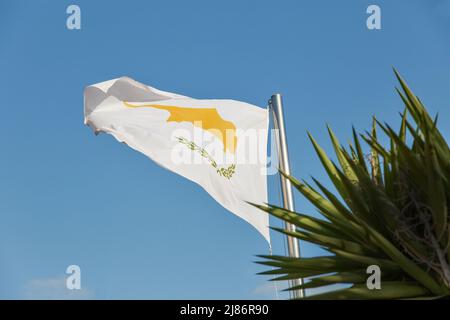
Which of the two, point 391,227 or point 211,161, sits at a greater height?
point 211,161

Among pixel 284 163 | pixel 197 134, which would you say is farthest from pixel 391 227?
pixel 197 134

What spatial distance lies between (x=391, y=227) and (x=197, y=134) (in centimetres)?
472

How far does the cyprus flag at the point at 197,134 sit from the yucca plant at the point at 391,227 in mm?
2845

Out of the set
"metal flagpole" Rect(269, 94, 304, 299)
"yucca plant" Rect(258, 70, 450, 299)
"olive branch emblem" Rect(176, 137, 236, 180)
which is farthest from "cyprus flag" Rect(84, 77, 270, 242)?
"yucca plant" Rect(258, 70, 450, 299)

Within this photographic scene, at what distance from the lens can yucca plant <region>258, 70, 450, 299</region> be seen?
3.41 m

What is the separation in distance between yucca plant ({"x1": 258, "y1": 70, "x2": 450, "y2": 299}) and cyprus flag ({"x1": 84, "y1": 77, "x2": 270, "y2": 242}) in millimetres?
2845

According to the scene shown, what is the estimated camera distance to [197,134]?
26.6 feet

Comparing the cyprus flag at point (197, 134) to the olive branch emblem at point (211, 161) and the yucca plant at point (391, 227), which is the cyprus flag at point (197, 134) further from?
the yucca plant at point (391, 227)

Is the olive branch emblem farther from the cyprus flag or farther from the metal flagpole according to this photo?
the metal flagpole

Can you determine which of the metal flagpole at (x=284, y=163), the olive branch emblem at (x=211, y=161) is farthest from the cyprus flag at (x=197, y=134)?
the metal flagpole at (x=284, y=163)

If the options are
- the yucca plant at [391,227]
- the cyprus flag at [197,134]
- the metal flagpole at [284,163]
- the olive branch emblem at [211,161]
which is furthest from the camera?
the olive branch emblem at [211,161]

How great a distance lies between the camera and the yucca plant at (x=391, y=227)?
3.41m

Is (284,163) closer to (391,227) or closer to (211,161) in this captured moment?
(211,161)

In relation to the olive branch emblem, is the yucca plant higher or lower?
lower
